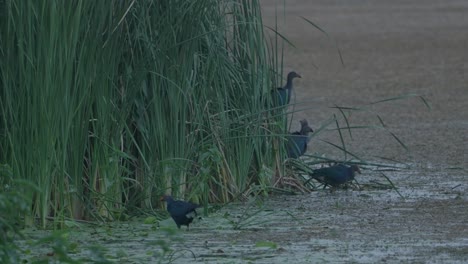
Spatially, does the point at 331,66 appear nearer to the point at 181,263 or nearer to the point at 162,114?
the point at 162,114

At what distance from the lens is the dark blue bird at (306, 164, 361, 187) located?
274 inches

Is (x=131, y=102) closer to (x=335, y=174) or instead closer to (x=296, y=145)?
(x=335, y=174)

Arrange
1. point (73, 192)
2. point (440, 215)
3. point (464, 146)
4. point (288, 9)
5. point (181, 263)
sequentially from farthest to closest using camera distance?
point (288, 9)
point (464, 146)
point (440, 215)
point (73, 192)
point (181, 263)

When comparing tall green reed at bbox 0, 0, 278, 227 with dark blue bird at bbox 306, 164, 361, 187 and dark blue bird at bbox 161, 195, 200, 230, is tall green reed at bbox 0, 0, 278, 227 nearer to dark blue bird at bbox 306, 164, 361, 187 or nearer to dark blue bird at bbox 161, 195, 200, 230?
dark blue bird at bbox 306, 164, 361, 187

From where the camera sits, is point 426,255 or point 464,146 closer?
point 426,255

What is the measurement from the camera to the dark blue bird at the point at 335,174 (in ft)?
22.8

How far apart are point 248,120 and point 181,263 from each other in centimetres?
200

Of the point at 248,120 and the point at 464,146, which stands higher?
the point at 248,120

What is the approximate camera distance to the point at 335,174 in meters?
6.95

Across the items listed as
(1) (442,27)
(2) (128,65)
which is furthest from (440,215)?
(1) (442,27)

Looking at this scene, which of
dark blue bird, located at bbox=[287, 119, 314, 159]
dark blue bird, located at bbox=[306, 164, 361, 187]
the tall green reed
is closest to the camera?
the tall green reed

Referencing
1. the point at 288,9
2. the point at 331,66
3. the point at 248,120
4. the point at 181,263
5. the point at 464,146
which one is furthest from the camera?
the point at 288,9

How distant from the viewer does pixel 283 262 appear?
4.84 m

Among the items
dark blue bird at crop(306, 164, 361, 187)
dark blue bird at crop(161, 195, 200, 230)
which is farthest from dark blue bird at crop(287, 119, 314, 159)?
dark blue bird at crop(161, 195, 200, 230)
